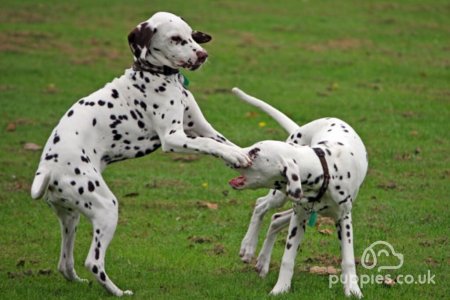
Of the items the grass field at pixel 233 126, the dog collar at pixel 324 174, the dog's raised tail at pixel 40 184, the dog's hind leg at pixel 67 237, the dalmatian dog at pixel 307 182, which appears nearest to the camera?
the dalmatian dog at pixel 307 182

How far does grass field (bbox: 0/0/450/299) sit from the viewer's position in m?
9.80

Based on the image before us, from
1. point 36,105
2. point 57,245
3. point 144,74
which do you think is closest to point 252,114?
point 36,105

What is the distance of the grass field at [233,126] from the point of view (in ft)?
32.1

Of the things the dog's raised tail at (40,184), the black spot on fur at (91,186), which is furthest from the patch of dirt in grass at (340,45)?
the dog's raised tail at (40,184)

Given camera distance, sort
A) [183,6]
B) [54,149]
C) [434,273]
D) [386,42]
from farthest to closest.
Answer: [183,6] → [386,42] → [434,273] → [54,149]

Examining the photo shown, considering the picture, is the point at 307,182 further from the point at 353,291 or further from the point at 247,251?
the point at 247,251

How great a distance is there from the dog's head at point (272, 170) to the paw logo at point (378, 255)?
204cm

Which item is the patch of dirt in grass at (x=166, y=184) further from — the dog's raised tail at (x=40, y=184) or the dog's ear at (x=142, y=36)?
the dog's raised tail at (x=40, y=184)

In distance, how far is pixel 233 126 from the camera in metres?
16.9

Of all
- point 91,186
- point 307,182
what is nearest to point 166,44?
point 91,186

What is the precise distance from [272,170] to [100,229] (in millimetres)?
1666

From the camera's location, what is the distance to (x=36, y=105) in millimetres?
18266

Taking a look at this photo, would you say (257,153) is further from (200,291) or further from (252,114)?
(252,114)

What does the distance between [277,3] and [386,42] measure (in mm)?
5730
